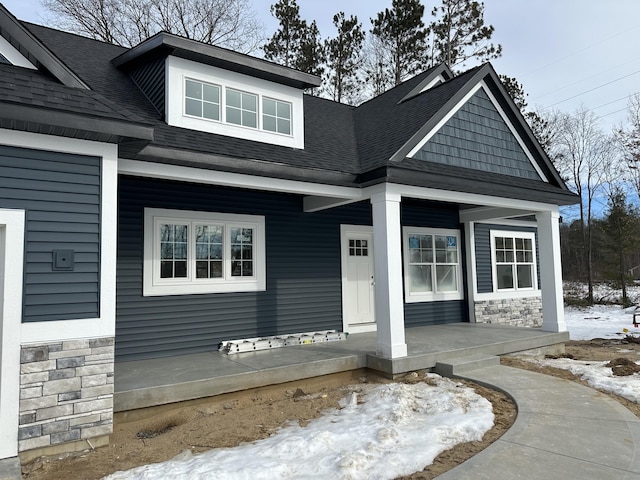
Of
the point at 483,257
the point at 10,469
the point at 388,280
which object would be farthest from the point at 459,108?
the point at 10,469

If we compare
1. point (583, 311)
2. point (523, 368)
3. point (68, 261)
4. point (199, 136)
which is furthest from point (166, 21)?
point (583, 311)

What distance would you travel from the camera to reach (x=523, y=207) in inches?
331

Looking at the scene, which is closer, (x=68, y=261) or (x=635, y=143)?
(x=68, y=261)

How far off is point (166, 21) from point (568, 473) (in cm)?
1814

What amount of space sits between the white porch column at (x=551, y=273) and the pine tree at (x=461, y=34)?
1156 centimetres

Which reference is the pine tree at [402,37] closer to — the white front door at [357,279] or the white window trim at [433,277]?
the white window trim at [433,277]

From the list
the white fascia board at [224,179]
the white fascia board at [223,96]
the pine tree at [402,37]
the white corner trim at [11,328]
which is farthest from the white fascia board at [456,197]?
the pine tree at [402,37]

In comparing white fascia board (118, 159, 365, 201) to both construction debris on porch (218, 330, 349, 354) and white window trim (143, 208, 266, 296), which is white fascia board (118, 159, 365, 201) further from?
construction debris on porch (218, 330, 349, 354)

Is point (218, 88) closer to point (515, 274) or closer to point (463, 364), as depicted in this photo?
point (463, 364)

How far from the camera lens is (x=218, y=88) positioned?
6770 millimetres

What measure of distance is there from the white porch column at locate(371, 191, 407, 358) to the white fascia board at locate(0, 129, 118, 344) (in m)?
3.57

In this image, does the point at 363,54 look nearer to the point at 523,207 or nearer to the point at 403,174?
the point at 523,207

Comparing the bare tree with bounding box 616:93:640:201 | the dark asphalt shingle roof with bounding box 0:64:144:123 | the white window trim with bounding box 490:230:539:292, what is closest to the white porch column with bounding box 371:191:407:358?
the dark asphalt shingle roof with bounding box 0:64:144:123

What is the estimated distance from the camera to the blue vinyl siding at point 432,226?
377 inches
